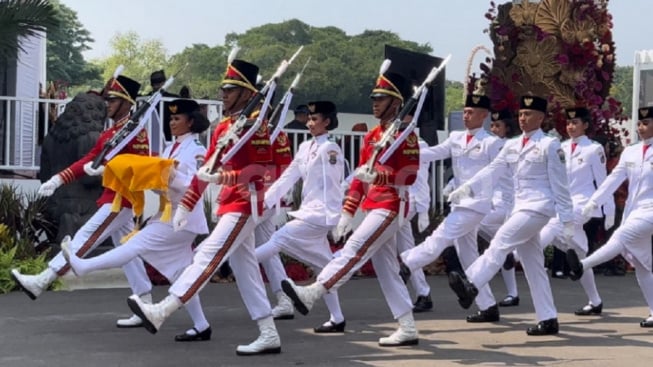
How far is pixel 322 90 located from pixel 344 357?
77.1m

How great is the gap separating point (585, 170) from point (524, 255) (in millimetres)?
2667

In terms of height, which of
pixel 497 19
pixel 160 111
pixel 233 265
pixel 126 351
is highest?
pixel 497 19

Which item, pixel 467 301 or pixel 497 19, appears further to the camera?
pixel 497 19

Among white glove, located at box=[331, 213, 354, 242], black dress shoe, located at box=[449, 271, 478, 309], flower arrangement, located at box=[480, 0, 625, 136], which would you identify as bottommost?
black dress shoe, located at box=[449, 271, 478, 309]

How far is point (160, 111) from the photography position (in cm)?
1521

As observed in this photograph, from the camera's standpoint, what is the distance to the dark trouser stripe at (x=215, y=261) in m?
8.08

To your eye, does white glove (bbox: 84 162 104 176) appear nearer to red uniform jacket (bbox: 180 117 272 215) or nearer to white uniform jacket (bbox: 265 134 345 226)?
white uniform jacket (bbox: 265 134 345 226)

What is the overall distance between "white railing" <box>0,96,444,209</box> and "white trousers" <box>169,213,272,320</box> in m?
6.55

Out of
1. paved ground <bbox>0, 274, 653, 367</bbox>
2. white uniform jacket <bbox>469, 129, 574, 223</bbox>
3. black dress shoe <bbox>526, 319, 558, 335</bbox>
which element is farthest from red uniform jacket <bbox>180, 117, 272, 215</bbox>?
black dress shoe <bbox>526, 319, 558, 335</bbox>

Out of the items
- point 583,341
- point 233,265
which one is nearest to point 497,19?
point 583,341

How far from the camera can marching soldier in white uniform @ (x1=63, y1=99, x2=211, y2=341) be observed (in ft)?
28.8

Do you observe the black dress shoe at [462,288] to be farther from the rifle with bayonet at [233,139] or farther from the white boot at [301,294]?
the rifle with bayonet at [233,139]

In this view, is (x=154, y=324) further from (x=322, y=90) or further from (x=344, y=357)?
(x=322, y=90)

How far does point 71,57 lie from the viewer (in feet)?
261
